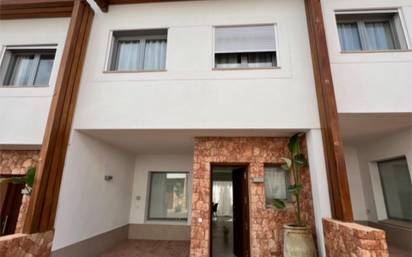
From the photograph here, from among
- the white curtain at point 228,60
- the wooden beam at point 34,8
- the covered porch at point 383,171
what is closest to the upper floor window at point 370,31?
the covered porch at point 383,171

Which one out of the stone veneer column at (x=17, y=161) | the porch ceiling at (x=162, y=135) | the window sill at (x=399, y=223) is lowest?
the window sill at (x=399, y=223)

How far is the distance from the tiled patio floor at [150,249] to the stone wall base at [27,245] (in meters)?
1.97

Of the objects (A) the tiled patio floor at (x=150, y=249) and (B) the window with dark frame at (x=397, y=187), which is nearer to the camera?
(B) the window with dark frame at (x=397, y=187)

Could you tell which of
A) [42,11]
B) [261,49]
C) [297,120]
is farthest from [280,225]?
[42,11]

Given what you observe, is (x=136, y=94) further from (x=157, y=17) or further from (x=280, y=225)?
(x=280, y=225)

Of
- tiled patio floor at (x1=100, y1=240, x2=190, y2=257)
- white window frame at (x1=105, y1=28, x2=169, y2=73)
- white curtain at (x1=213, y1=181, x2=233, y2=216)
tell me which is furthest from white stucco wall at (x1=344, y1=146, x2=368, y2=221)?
white curtain at (x1=213, y1=181, x2=233, y2=216)

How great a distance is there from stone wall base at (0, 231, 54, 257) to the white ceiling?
6.60m

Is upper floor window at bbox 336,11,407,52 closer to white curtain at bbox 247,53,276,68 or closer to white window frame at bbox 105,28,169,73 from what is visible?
white curtain at bbox 247,53,276,68

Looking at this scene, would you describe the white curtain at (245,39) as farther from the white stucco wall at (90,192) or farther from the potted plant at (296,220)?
the white stucco wall at (90,192)

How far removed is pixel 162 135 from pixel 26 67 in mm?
4314

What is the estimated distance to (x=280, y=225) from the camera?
5.11m

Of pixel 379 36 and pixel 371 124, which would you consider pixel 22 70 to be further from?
pixel 379 36

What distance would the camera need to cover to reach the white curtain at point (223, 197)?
497 inches

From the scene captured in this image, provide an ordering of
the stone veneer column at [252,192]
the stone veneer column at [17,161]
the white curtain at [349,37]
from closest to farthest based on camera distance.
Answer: the stone veneer column at [252,192]
the white curtain at [349,37]
the stone veneer column at [17,161]
